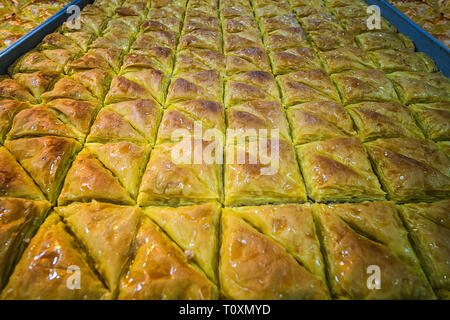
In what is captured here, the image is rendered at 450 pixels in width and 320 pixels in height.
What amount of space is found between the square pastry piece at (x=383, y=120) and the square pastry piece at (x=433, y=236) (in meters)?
0.85

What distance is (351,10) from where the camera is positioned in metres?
4.74

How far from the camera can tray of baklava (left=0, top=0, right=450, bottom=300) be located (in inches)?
70.5

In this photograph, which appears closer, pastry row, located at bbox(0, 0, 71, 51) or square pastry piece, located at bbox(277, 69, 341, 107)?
square pastry piece, located at bbox(277, 69, 341, 107)

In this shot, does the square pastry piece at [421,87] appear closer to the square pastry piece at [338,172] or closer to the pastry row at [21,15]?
the square pastry piece at [338,172]

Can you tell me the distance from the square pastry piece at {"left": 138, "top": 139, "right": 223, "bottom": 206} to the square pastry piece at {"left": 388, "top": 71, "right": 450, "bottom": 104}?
2609 millimetres

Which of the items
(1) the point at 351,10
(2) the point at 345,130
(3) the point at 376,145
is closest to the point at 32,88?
(2) the point at 345,130

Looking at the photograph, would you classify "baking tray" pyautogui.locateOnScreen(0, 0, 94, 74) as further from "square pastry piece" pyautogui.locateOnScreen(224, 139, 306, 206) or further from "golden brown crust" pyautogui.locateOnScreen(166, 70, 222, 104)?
"square pastry piece" pyautogui.locateOnScreen(224, 139, 306, 206)

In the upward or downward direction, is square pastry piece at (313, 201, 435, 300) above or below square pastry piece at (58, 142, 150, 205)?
below

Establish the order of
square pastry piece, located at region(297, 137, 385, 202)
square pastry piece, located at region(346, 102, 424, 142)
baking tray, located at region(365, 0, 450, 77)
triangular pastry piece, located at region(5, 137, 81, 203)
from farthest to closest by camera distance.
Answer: baking tray, located at region(365, 0, 450, 77) → square pastry piece, located at region(346, 102, 424, 142) → square pastry piece, located at region(297, 137, 385, 202) → triangular pastry piece, located at region(5, 137, 81, 203)

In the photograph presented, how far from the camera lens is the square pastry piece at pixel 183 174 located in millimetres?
2180

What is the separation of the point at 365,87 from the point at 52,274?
3.71m

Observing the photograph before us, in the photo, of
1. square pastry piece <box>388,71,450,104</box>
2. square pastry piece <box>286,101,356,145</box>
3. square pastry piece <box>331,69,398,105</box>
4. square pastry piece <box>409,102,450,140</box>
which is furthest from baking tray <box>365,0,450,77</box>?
square pastry piece <box>286,101,356,145</box>

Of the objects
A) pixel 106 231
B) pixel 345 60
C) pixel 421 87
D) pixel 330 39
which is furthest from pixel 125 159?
pixel 421 87
